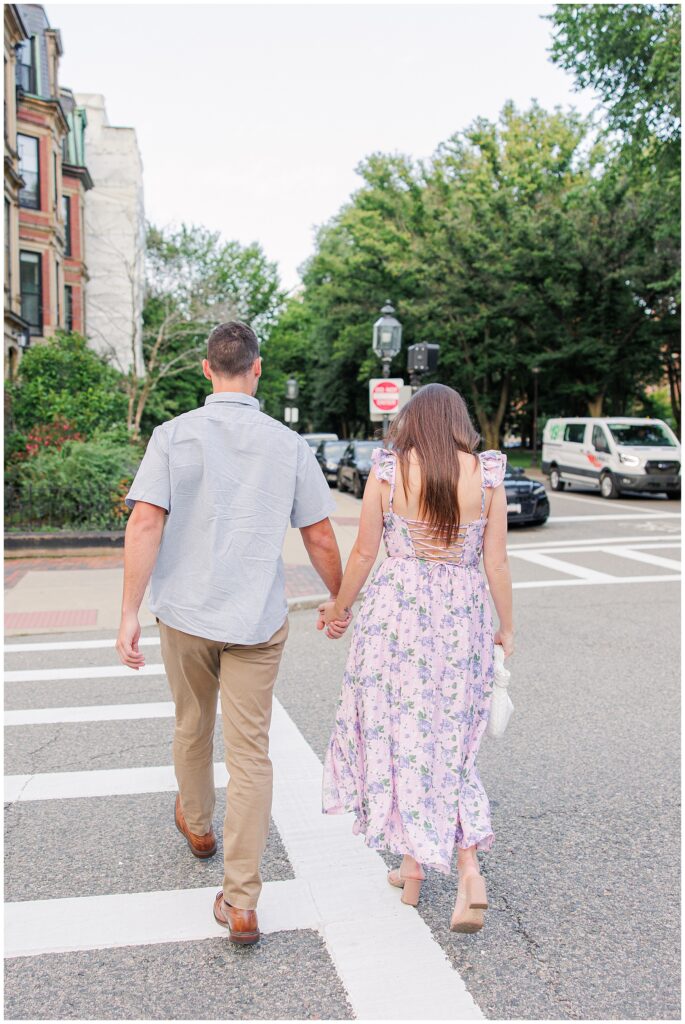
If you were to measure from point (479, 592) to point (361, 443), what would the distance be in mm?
23660

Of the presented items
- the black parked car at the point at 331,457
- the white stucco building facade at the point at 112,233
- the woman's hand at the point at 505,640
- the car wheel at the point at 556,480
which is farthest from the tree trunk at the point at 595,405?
the woman's hand at the point at 505,640

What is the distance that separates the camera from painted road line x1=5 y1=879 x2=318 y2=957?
3.12 metres

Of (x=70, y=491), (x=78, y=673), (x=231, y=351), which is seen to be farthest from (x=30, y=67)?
(x=231, y=351)

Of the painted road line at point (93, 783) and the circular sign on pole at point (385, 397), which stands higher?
the circular sign on pole at point (385, 397)

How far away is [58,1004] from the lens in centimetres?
277

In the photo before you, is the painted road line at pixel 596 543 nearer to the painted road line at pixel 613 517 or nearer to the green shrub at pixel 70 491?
the painted road line at pixel 613 517

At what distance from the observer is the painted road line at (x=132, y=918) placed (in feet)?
10.2

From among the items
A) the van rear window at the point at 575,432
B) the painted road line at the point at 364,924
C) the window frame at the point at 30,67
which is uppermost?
the window frame at the point at 30,67

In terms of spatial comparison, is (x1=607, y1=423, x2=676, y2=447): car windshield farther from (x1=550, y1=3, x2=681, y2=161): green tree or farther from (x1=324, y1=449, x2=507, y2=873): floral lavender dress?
(x1=324, y1=449, x2=507, y2=873): floral lavender dress

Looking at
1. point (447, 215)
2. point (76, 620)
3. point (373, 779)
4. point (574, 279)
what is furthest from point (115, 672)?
point (447, 215)

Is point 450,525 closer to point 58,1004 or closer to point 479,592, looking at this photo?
point 479,592

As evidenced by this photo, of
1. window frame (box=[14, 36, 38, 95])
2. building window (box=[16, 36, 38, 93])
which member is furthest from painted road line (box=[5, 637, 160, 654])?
building window (box=[16, 36, 38, 93])

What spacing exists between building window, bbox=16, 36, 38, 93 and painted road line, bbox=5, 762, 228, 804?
30.8 m

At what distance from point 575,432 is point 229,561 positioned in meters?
23.0
